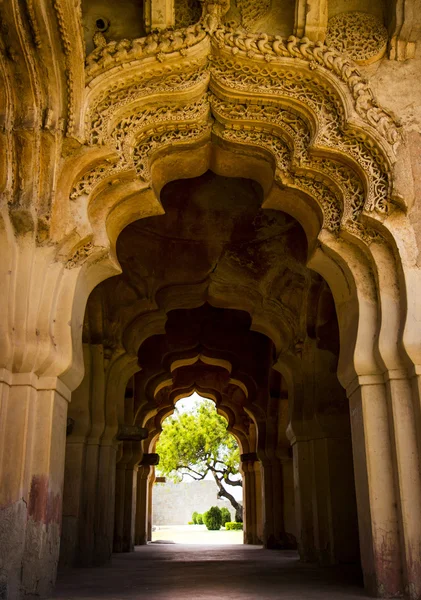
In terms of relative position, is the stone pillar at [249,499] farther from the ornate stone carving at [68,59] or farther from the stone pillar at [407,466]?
the ornate stone carving at [68,59]

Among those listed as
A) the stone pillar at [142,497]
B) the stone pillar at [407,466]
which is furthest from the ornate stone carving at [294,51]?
the stone pillar at [142,497]

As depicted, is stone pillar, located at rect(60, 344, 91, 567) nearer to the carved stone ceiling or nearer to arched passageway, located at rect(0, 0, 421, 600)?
arched passageway, located at rect(0, 0, 421, 600)

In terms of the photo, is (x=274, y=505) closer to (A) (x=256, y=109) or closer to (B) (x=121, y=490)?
(B) (x=121, y=490)

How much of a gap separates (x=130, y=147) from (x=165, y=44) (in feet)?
3.04

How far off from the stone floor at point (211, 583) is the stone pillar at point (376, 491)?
0.90 ft

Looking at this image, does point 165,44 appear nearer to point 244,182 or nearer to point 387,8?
point 387,8

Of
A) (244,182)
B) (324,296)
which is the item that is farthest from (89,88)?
(324,296)

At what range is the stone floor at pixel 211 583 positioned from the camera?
16.3 feet

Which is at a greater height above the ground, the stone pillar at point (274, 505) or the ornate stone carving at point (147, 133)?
the ornate stone carving at point (147, 133)

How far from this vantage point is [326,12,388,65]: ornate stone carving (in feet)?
18.6

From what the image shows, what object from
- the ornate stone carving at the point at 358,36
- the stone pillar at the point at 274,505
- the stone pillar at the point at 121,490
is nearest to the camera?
the ornate stone carving at the point at 358,36

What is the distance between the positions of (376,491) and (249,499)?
43.2 feet

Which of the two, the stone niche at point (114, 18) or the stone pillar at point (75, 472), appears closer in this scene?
the stone niche at point (114, 18)

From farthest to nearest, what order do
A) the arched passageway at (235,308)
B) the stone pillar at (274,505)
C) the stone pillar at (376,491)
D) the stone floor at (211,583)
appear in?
the stone pillar at (274,505), the arched passageway at (235,308), the stone floor at (211,583), the stone pillar at (376,491)
